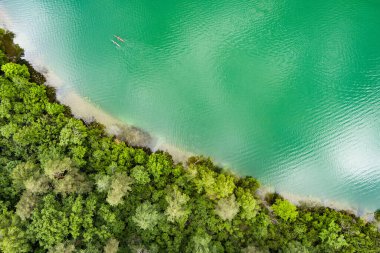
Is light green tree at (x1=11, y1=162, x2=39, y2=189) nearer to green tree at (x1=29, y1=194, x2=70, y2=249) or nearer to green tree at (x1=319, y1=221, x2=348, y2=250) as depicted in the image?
green tree at (x1=29, y1=194, x2=70, y2=249)

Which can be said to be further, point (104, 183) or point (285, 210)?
point (285, 210)

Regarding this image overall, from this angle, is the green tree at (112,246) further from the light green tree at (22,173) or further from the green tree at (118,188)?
the light green tree at (22,173)

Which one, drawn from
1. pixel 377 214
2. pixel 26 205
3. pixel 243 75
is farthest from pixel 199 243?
pixel 377 214

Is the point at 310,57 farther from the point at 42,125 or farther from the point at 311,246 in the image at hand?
the point at 42,125

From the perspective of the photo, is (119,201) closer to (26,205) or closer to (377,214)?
(26,205)

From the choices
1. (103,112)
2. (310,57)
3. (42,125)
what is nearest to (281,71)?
(310,57)

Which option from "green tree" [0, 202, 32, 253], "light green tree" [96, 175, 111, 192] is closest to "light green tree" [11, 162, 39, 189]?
"green tree" [0, 202, 32, 253]
